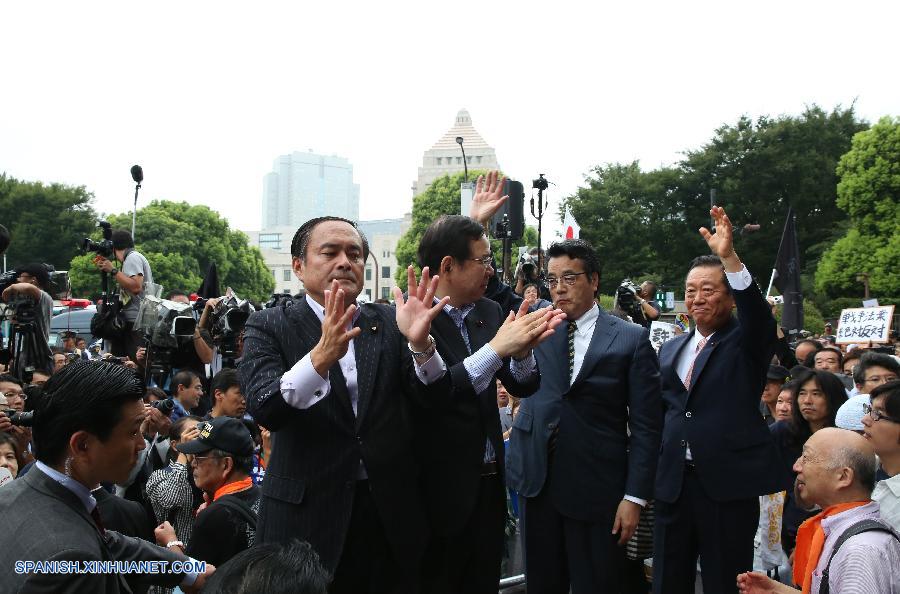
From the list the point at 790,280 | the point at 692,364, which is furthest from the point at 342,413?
the point at 790,280

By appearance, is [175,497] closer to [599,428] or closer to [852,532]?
[599,428]

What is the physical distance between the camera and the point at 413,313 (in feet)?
10.6

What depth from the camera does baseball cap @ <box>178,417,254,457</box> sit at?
4359 mm

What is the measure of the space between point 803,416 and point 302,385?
471cm

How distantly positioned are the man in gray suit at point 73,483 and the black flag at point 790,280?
1260 cm

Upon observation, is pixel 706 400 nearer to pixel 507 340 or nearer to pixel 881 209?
pixel 507 340

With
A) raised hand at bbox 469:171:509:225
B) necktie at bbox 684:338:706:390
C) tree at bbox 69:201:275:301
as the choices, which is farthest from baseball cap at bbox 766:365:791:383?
tree at bbox 69:201:275:301

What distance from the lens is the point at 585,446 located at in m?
4.39

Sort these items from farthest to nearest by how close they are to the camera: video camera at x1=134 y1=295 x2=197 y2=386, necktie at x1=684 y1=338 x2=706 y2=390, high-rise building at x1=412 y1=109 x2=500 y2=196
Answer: high-rise building at x1=412 y1=109 x2=500 y2=196 → video camera at x1=134 y1=295 x2=197 y2=386 → necktie at x1=684 y1=338 x2=706 y2=390

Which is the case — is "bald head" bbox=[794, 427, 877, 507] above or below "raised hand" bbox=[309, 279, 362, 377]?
below

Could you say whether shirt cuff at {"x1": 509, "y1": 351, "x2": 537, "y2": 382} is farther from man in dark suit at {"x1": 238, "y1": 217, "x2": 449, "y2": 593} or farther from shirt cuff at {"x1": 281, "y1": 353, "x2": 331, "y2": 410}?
shirt cuff at {"x1": 281, "y1": 353, "x2": 331, "y2": 410}

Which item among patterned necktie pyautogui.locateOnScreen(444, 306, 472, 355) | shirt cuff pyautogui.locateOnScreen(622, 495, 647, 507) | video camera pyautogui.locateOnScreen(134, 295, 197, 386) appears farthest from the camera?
video camera pyautogui.locateOnScreen(134, 295, 197, 386)

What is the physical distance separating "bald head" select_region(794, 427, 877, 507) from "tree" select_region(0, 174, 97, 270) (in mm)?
51280

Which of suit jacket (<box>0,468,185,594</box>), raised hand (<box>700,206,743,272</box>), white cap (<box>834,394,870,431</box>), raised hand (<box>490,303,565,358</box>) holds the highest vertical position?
raised hand (<box>700,206,743,272</box>)
